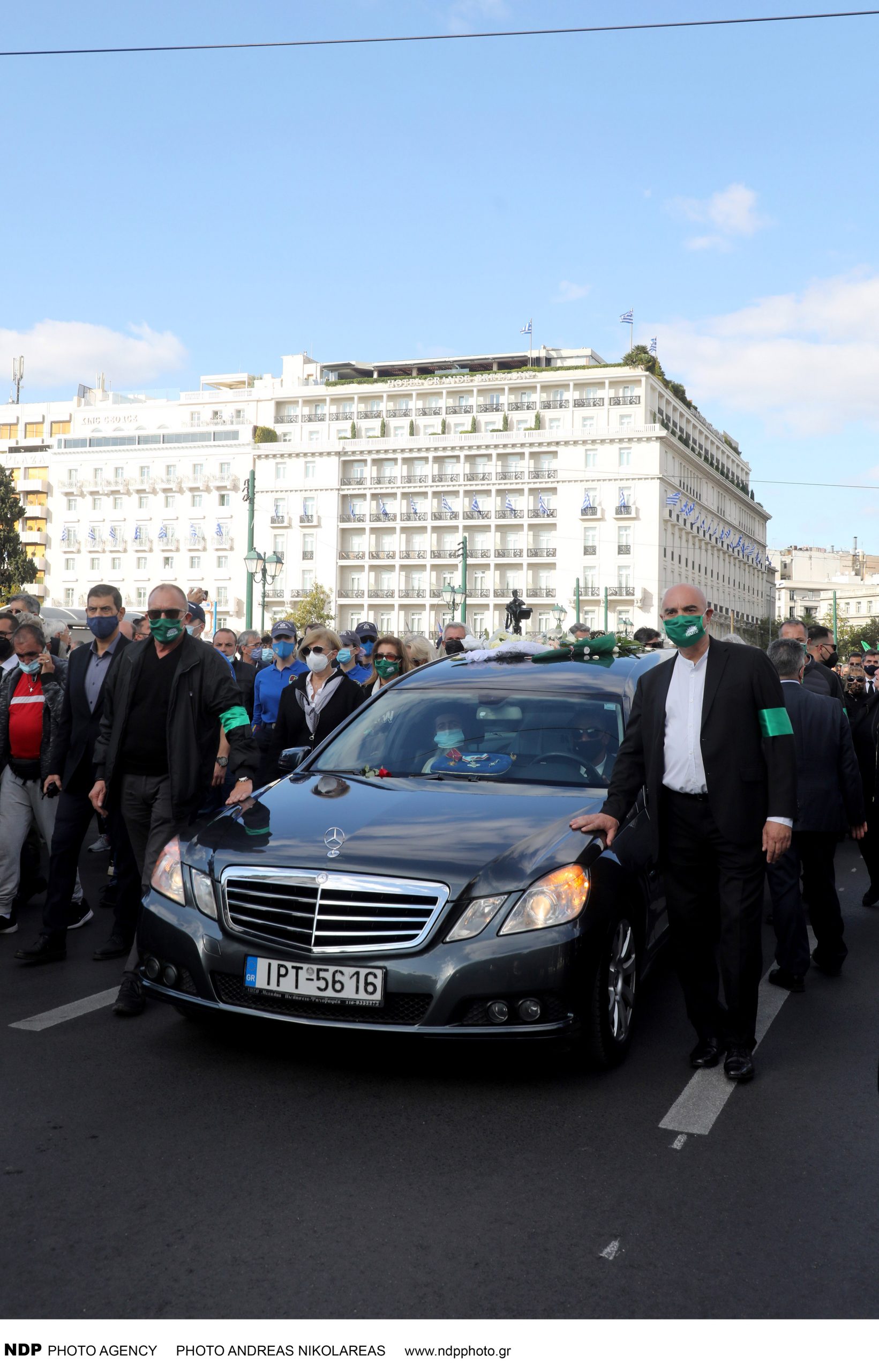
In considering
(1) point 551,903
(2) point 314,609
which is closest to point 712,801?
(1) point 551,903

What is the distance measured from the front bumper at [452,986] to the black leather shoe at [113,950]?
2374 mm

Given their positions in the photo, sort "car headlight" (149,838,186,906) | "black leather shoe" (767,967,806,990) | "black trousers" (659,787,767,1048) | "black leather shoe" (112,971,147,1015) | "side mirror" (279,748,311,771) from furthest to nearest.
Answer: "black leather shoe" (767,967,806,990) < "side mirror" (279,748,311,771) < "black leather shoe" (112,971,147,1015) < "car headlight" (149,838,186,906) < "black trousers" (659,787,767,1048)

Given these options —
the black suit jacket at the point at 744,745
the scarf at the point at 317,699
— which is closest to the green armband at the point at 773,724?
the black suit jacket at the point at 744,745

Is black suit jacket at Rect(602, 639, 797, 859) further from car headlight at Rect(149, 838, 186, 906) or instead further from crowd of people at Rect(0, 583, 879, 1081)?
car headlight at Rect(149, 838, 186, 906)

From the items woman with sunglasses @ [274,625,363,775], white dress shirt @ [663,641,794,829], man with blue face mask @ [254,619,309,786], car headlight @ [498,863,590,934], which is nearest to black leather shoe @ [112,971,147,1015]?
car headlight @ [498,863,590,934]

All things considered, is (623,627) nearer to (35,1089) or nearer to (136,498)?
(136,498)

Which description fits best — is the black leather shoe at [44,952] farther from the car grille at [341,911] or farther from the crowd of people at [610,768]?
the car grille at [341,911]

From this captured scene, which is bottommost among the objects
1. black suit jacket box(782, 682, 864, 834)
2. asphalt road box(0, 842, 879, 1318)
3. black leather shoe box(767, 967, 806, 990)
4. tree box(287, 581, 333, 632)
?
black leather shoe box(767, 967, 806, 990)

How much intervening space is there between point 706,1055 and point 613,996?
47 centimetres

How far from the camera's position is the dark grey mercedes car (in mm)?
4434

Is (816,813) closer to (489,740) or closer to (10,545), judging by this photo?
(489,740)

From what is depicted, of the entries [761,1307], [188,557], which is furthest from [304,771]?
[188,557]

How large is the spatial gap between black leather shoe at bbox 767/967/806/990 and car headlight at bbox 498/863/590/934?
235 centimetres

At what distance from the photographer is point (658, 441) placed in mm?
94125
